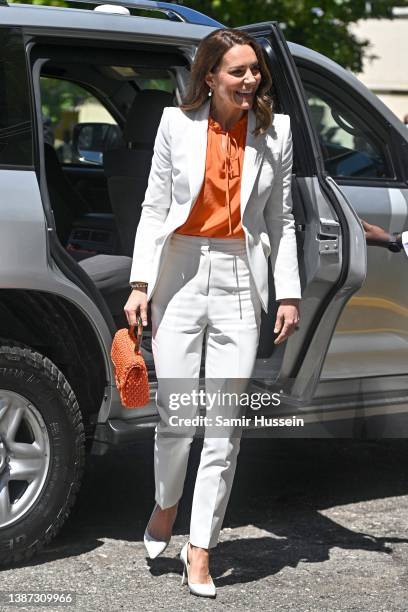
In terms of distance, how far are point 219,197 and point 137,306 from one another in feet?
1.50

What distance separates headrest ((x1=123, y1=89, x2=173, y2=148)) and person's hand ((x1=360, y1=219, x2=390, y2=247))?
1063 millimetres

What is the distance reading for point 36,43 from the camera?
4.54 metres

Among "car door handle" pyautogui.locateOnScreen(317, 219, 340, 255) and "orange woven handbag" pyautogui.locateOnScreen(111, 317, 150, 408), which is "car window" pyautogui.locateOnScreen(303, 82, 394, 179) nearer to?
"car door handle" pyautogui.locateOnScreen(317, 219, 340, 255)

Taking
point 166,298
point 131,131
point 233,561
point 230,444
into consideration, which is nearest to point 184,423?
point 230,444

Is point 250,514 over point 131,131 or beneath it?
beneath

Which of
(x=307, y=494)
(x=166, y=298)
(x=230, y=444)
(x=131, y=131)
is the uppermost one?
(x=131, y=131)

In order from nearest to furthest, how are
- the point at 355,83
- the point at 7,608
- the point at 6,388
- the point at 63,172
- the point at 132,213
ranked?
the point at 7,608 → the point at 6,388 → the point at 355,83 → the point at 132,213 → the point at 63,172

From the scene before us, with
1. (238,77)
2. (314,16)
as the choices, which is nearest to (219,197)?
(238,77)

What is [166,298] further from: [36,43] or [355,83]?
[355,83]

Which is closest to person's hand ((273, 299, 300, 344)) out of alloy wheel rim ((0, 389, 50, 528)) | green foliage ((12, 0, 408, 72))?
alloy wheel rim ((0, 389, 50, 528))

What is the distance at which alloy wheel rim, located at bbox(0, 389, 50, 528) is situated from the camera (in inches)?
175

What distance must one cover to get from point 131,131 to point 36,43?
3.82 feet

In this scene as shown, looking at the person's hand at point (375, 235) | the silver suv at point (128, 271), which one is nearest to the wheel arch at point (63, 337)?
the silver suv at point (128, 271)

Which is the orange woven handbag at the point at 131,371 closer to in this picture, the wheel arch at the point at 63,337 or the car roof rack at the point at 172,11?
the wheel arch at the point at 63,337
